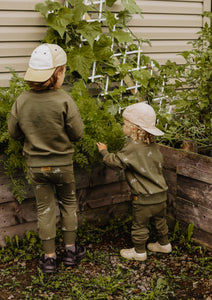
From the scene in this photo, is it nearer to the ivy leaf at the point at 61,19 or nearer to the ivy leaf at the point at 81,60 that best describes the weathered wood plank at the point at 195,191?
the ivy leaf at the point at 81,60

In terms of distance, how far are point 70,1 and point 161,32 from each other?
59.7 inches

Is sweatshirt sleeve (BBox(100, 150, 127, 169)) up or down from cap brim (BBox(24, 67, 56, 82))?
down

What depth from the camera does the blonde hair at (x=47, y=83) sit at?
275cm

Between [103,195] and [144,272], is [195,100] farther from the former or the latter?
[144,272]

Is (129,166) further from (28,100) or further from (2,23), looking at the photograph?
(2,23)

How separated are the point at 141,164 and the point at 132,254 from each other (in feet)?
2.88

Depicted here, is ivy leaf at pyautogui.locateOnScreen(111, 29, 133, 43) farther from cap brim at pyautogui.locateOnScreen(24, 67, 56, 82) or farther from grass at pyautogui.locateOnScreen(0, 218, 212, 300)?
grass at pyautogui.locateOnScreen(0, 218, 212, 300)

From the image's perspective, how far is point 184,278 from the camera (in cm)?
310

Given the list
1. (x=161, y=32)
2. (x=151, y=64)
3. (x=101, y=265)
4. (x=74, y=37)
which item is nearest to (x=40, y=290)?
(x=101, y=265)

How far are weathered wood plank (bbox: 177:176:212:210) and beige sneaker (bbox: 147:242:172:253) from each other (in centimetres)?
50

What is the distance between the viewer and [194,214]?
3580 millimetres

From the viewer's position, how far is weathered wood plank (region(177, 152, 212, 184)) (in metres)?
3.36

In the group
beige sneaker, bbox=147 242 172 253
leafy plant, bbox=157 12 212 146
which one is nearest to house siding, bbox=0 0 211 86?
leafy plant, bbox=157 12 212 146

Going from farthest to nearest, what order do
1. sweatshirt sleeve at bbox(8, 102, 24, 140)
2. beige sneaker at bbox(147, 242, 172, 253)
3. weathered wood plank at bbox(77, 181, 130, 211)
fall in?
weathered wood plank at bbox(77, 181, 130, 211) → beige sneaker at bbox(147, 242, 172, 253) → sweatshirt sleeve at bbox(8, 102, 24, 140)
